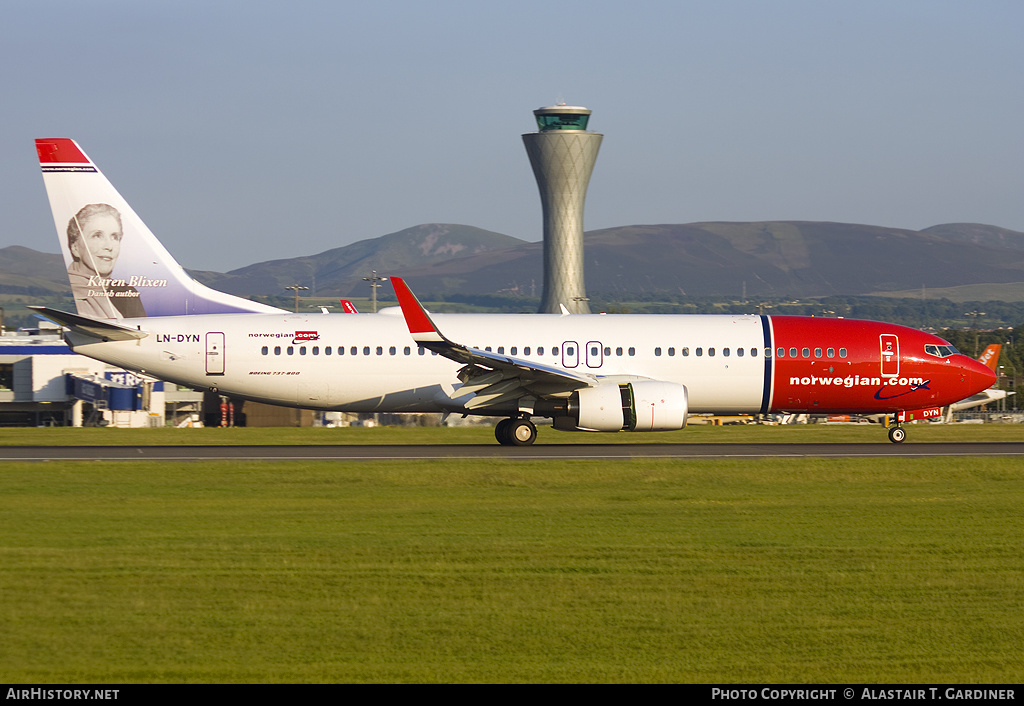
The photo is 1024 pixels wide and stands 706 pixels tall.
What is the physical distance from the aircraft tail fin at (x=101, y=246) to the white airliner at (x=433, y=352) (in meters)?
0.03

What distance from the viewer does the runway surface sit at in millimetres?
25797

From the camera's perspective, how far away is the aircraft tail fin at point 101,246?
1178 inches

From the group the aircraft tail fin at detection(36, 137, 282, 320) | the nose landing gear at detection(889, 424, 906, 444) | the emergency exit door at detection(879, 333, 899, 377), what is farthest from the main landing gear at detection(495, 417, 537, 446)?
the nose landing gear at detection(889, 424, 906, 444)

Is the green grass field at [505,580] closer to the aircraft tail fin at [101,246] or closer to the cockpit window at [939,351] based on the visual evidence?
the aircraft tail fin at [101,246]

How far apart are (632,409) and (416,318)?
5686 mm

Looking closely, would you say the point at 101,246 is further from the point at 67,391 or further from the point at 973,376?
the point at 67,391

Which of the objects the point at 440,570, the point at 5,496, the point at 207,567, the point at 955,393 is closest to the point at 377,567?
the point at 440,570

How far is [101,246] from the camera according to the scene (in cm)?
3020

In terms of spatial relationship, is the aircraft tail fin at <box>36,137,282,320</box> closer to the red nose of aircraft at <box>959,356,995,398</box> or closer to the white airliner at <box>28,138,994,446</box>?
the white airliner at <box>28,138,994,446</box>

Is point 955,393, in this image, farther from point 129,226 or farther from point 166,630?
point 166,630

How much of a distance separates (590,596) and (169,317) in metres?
20.8

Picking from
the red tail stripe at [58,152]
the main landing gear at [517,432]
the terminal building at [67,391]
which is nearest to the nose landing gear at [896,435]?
the main landing gear at [517,432]

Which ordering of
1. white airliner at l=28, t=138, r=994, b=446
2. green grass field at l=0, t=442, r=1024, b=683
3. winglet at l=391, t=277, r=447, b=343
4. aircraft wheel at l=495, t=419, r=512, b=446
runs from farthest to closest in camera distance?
aircraft wheel at l=495, t=419, r=512, b=446 < white airliner at l=28, t=138, r=994, b=446 < winglet at l=391, t=277, r=447, b=343 < green grass field at l=0, t=442, r=1024, b=683
